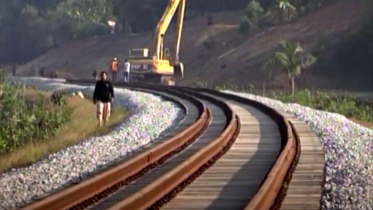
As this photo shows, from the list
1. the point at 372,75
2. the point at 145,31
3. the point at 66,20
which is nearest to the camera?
the point at 372,75

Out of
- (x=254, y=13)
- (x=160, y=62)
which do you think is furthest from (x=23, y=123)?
(x=254, y=13)

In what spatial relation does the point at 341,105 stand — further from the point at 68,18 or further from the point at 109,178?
the point at 68,18

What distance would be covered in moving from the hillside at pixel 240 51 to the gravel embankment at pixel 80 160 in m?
40.6

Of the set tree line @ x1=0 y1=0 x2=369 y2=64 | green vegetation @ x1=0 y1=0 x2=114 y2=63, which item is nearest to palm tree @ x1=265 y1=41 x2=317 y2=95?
tree line @ x1=0 y1=0 x2=369 y2=64

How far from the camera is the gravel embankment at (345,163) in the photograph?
518 inches

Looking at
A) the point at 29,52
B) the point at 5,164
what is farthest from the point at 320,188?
the point at 29,52

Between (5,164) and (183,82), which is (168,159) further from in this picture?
(183,82)

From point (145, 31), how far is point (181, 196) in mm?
97347

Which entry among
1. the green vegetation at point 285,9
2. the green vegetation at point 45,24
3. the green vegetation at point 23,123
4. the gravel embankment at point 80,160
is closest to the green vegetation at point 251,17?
the green vegetation at point 285,9

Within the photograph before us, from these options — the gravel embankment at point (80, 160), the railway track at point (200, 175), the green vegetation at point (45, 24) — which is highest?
the green vegetation at point (45, 24)

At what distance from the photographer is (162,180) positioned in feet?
48.5

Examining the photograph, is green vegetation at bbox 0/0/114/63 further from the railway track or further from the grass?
the railway track

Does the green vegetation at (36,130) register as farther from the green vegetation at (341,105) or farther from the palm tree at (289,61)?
the palm tree at (289,61)

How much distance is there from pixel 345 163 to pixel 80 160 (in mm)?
5126
